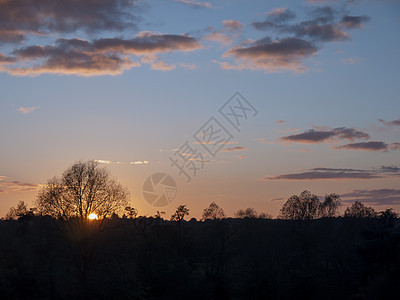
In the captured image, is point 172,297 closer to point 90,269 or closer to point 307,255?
point 90,269

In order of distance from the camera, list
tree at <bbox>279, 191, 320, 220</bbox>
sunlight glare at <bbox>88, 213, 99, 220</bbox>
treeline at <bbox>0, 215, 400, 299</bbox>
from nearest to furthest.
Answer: treeline at <bbox>0, 215, 400, 299</bbox> → sunlight glare at <bbox>88, 213, 99, 220</bbox> → tree at <bbox>279, 191, 320, 220</bbox>

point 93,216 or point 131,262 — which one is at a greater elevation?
point 93,216

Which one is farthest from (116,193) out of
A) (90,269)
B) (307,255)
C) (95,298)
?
(307,255)

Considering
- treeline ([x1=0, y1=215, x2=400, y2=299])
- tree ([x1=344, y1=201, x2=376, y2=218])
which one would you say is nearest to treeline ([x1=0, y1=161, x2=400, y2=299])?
treeline ([x1=0, y1=215, x2=400, y2=299])

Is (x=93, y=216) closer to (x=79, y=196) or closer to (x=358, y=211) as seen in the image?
(x=79, y=196)

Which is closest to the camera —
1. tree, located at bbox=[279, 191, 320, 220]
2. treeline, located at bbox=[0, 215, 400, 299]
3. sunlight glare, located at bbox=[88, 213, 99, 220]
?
treeline, located at bbox=[0, 215, 400, 299]

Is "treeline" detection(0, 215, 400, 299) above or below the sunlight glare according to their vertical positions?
below

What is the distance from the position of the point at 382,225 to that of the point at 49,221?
155 ft

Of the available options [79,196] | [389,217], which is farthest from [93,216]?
[389,217]

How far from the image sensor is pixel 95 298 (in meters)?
56.0

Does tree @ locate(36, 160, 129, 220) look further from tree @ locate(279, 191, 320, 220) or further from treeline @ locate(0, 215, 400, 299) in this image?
tree @ locate(279, 191, 320, 220)

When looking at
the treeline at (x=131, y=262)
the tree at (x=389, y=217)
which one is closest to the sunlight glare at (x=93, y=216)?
the treeline at (x=131, y=262)

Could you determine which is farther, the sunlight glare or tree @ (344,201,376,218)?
tree @ (344,201,376,218)

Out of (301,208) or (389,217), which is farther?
(301,208)
